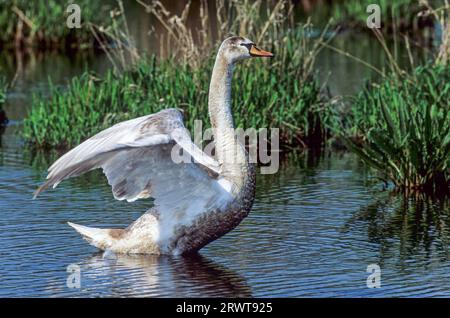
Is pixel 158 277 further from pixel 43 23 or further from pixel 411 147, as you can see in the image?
pixel 43 23

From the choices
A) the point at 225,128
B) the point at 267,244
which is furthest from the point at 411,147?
the point at 225,128

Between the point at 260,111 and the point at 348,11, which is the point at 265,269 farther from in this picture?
the point at 348,11

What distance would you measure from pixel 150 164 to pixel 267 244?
1083 millimetres

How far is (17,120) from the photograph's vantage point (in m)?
16.2

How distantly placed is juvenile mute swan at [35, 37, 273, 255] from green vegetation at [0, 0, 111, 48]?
13350mm

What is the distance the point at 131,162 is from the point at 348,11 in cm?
1758

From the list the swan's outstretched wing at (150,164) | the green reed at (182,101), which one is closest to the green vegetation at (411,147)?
the green reed at (182,101)

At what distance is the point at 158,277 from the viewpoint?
8.54 meters

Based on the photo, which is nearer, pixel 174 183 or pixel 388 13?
pixel 174 183

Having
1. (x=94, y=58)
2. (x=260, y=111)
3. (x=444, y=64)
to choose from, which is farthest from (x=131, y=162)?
(x=94, y=58)

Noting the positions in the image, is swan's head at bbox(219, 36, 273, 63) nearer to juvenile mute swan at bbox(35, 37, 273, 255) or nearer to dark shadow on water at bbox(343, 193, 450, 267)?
juvenile mute swan at bbox(35, 37, 273, 255)

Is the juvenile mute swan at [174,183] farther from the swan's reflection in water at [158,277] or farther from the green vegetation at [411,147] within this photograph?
the green vegetation at [411,147]

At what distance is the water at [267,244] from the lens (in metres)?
8.25

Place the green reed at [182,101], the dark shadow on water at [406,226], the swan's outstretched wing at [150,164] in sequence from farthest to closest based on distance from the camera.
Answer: the green reed at [182,101], the dark shadow on water at [406,226], the swan's outstretched wing at [150,164]
